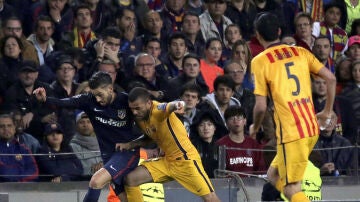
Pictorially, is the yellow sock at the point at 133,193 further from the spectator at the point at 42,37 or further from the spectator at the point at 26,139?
the spectator at the point at 42,37

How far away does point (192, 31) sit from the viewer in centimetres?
1881

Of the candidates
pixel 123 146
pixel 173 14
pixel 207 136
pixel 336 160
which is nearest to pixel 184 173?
pixel 123 146

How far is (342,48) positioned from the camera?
64.6 feet

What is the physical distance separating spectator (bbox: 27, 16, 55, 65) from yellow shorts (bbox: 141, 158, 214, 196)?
4161 mm

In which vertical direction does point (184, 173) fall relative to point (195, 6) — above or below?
below

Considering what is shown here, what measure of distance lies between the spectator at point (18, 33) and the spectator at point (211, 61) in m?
2.39

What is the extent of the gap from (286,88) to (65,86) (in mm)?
5089

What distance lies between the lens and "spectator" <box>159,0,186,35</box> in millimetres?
19141

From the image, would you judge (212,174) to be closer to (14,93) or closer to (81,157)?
(81,157)

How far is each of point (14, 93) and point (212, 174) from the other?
2.88m

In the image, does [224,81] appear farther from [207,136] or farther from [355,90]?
[355,90]

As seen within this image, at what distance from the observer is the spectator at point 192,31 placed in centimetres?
1873

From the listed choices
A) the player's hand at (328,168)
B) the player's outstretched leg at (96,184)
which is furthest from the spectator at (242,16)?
the player's outstretched leg at (96,184)

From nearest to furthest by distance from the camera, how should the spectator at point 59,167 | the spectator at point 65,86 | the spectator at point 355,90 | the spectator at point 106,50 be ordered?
the spectator at point 59,167 < the spectator at point 65,86 < the spectator at point 355,90 < the spectator at point 106,50
